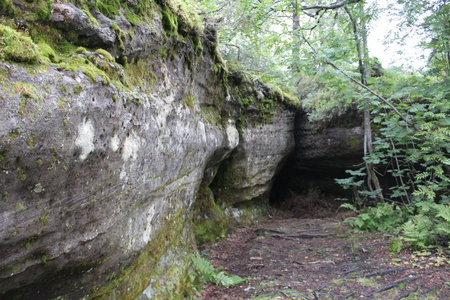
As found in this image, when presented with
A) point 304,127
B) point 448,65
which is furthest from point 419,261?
point 304,127

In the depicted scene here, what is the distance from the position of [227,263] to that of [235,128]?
14.6 ft

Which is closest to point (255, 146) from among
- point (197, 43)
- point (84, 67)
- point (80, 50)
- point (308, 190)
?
point (308, 190)

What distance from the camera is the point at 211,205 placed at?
919 centimetres

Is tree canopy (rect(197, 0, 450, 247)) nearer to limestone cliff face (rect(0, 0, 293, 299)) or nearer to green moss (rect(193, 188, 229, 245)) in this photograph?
limestone cliff face (rect(0, 0, 293, 299))

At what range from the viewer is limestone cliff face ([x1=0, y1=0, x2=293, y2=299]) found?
224 centimetres

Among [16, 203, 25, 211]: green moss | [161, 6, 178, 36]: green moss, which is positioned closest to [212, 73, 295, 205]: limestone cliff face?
[161, 6, 178, 36]: green moss

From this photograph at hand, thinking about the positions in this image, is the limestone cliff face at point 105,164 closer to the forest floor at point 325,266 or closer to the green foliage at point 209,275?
the green foliage at point 209,275

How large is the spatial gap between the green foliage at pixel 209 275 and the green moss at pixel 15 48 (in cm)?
489

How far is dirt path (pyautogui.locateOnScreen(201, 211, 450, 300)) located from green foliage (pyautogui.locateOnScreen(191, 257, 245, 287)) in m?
0.14

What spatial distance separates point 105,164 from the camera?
318cm

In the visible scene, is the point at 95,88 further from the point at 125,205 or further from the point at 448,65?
the point at 448,65

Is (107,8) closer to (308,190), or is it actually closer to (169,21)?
(169,21)

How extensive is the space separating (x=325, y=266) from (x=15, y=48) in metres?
6.59

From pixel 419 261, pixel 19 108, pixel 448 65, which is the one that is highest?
pixel 448 65
